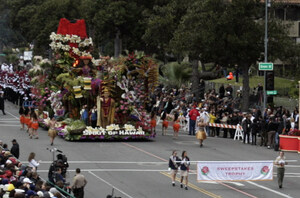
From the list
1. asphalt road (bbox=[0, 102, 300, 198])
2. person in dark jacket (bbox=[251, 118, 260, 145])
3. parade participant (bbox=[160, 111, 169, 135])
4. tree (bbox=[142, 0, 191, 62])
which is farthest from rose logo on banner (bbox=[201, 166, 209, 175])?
tree (bbox=[142, 0, 191, 62])

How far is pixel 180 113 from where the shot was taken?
47.1 m

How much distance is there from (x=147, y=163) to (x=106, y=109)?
7.38 m

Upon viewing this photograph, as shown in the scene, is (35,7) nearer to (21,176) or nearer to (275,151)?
(275,151)

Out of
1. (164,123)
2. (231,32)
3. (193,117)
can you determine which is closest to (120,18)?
(231,32)

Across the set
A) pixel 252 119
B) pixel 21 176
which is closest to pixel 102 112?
pixel 252 119

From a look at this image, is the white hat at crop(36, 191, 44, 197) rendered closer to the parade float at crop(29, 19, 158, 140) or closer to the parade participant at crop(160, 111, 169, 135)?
the parade float at crop(29, 19, 158, 140)

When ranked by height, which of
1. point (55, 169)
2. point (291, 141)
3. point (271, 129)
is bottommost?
point (55, 169)

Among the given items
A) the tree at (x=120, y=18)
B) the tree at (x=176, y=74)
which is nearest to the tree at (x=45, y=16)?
the tree at (x=120, y=18)

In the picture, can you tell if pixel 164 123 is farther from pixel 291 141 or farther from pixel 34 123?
pixel 291 141

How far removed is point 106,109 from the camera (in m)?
40.0

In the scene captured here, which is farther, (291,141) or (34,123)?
(34,123)

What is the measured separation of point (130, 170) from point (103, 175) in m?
1.69

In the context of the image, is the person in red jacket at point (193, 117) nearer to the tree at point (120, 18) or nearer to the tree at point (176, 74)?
the tree at point (176, 74)

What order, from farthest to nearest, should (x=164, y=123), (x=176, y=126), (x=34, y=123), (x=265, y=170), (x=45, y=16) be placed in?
(x=45, y=16)
(x=164, y=123)
(x=176, y=126)
(x=34, y=123)
(x=265, y=170)
